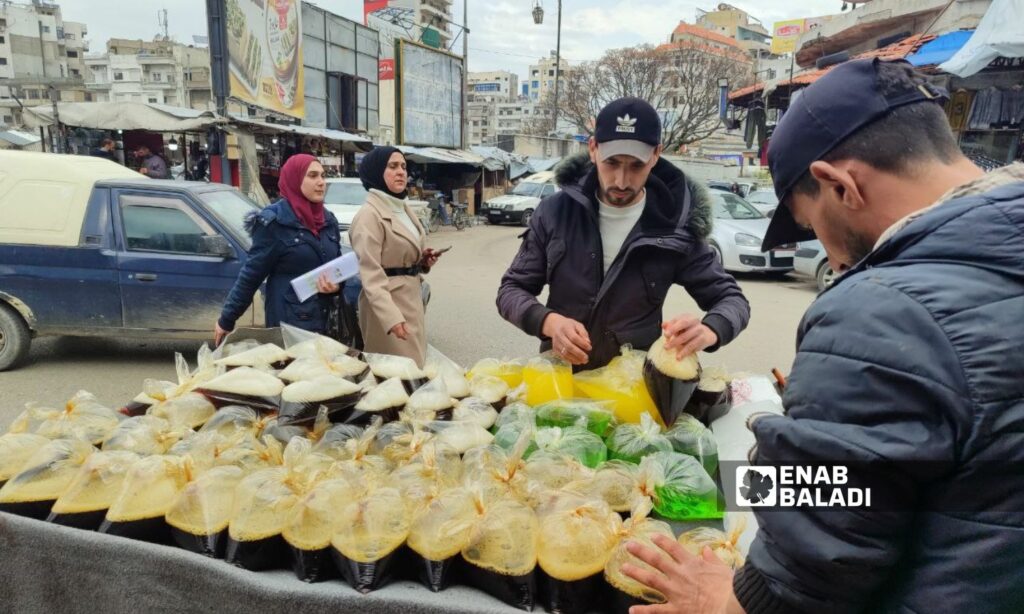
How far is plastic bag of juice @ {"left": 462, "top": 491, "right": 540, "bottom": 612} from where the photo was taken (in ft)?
4.29

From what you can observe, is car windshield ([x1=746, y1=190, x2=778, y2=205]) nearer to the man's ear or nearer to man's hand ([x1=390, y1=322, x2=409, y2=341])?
man's hand ([x1=390, y1=322, x2=409, y2=341])

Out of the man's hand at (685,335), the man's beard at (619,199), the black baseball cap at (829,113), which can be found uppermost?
the black baseball cap at (829,113)

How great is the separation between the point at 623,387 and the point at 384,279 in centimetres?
196

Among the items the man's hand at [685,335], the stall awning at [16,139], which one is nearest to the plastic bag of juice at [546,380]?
the man's hand at [685,335]

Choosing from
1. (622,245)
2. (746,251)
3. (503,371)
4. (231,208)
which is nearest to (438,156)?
(746,251)

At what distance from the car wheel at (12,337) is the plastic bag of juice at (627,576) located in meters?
6.43

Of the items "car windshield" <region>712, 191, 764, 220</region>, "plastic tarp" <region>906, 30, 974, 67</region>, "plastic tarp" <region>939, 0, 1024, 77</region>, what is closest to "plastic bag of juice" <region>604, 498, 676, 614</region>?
"plastic tarp" <region>939, 0, 1024, 77</region>

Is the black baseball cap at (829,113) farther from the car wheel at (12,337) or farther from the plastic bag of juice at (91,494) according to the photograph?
the car wheel at (12,337)

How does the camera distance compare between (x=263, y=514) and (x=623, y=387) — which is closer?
(x=263, y=514)

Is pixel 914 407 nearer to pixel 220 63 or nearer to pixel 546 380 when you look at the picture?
pixel 546 380

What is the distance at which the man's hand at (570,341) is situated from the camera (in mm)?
2109

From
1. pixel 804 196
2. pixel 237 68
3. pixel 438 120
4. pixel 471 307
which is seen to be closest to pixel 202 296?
pixel 471 307

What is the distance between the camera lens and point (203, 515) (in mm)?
1500

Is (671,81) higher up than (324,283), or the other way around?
(671,81)
